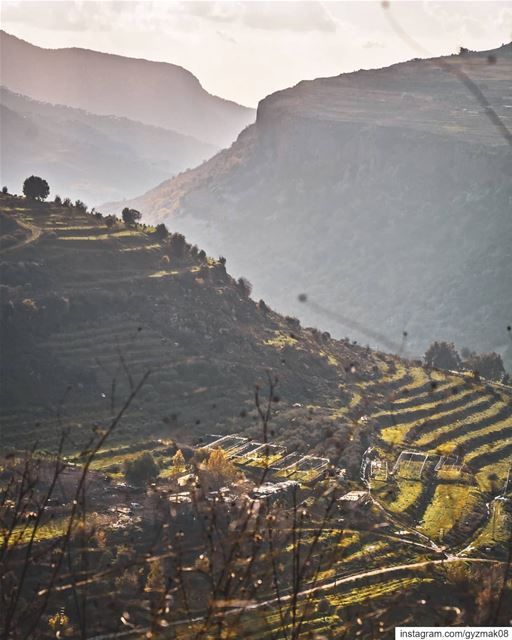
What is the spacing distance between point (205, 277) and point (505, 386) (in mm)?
55031

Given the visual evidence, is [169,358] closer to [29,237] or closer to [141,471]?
[29,237]

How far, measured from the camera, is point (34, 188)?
145 metres

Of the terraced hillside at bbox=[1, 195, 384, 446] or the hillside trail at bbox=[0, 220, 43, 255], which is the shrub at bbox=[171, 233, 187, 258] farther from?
the hillside trail at bbox=[0, 220, 43, 255]

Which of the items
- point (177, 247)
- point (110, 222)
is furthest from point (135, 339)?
point (177, 247)

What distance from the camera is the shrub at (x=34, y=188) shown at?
14450 cm

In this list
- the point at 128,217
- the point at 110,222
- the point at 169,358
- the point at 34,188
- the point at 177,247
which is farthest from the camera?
the point at 128,217

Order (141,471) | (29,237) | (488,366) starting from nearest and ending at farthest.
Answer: (141,471) → (29,237) → (488,366)

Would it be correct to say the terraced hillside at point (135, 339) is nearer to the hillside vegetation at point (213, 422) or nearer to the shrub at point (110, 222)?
the hillside vegetation at point (213, 422)

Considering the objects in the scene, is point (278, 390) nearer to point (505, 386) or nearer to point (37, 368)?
point (37, 368)

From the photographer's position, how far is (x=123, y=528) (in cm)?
7012

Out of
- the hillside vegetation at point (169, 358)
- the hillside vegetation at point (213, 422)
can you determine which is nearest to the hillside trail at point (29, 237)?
the hillside vegetation at point (169, 358)

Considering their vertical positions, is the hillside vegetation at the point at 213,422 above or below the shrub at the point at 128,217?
below

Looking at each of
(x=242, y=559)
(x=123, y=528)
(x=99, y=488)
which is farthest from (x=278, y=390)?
(x=242, y=559)

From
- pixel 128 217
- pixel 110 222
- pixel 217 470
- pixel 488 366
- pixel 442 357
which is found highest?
pixel 128 217
